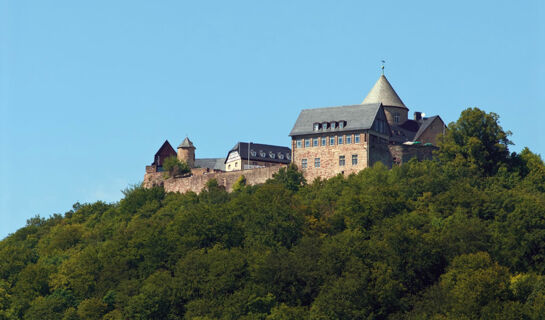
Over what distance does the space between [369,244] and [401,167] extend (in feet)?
49.8

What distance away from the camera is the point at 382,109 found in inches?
4705

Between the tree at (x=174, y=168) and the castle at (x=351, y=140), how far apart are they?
0.89 meters

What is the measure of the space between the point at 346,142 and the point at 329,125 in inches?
104

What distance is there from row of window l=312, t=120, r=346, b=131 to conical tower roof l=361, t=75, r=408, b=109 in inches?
470

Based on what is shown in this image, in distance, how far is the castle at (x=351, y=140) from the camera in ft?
380

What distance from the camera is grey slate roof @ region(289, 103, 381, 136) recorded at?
11656 centimetres

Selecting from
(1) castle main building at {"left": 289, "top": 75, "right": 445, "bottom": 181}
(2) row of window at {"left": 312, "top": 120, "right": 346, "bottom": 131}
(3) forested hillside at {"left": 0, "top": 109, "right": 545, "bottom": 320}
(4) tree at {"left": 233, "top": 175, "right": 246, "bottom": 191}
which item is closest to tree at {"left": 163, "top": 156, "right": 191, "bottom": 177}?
(3) forested hillside at {"left": 0, "top": 109, "right": 545, "bottom": 320}

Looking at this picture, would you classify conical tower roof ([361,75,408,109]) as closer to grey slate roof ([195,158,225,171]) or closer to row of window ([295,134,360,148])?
row of window ([295,134,360,148])

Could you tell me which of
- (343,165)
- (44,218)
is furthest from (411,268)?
(44,218)

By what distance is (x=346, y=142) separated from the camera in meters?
116

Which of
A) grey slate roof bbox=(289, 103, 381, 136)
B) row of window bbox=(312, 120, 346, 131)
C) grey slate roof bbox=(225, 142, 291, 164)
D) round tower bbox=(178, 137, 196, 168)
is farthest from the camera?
grey slate roof bbox=(225, 142, 291, 164)

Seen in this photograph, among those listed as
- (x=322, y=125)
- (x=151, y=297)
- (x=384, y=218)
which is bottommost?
(x=151, y=297)

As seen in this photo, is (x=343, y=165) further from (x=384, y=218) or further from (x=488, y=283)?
(x=488, y=283)

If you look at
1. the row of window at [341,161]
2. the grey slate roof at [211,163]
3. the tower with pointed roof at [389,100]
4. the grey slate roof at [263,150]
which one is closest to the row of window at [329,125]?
the row of window at [341,161]
